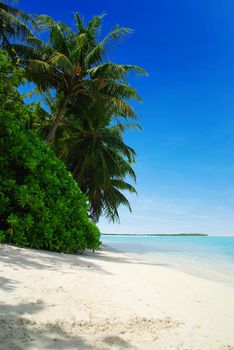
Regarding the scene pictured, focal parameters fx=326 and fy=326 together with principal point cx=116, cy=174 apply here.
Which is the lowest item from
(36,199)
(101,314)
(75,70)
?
(101,314)

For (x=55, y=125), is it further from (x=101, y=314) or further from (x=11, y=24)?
(x=101, y=314)

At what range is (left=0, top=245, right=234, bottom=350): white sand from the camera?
8.00 feet

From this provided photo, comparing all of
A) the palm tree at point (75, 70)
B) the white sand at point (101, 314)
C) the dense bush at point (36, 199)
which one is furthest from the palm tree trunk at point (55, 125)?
the white sand at point (101, 314)

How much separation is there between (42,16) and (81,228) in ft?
41.3

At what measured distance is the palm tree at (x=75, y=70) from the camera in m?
15.0

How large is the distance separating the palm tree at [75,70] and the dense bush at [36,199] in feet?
21.2

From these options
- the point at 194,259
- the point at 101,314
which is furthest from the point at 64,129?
the point at 101,314

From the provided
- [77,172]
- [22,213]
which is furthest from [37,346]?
[77,172]

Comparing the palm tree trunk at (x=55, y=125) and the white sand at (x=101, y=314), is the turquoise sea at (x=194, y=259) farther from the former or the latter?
the palm tree trunk at (x=55, y=125)

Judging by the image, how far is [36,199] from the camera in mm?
7438

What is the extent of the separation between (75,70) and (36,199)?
10.1m

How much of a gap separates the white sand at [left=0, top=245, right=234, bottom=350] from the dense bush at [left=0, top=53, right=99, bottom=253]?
2449 mm

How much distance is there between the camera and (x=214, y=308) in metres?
3.97

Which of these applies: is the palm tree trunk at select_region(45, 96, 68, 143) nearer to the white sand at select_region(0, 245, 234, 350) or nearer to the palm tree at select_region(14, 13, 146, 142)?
the palm tree at select_region(14, 13, 146, 142)
